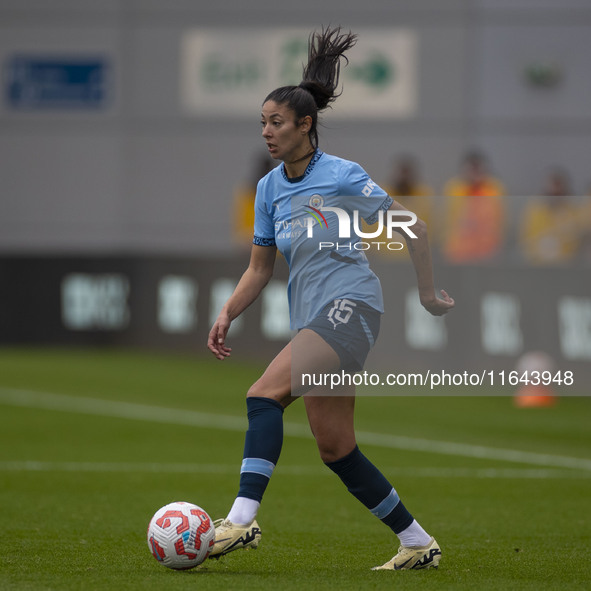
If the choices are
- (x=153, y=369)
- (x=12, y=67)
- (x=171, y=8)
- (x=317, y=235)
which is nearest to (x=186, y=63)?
(x=171, y=8)

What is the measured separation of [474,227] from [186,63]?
9743 millimetres

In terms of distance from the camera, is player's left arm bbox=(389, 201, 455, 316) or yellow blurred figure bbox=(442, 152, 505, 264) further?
yellow blurred figure bbox=(442, 152, 505, 264)

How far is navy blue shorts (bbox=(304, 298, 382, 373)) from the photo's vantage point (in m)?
5.91

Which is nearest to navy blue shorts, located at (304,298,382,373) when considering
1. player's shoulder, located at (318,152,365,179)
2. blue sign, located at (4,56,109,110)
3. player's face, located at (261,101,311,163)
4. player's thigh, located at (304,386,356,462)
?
player's thigh, located at (304,386,356,462)

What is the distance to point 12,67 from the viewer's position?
82.9 feet

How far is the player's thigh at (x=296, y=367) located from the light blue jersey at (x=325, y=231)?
175mm

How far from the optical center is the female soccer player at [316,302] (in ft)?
19.2

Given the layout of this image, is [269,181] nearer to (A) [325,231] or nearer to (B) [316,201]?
(B) [316,201]

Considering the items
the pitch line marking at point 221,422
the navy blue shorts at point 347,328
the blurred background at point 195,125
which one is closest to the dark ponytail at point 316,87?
the navy blue shorts at point 347,328

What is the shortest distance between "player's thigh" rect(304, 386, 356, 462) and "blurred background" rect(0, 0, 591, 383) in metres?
14.4

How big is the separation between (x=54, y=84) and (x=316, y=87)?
19919 millimetres

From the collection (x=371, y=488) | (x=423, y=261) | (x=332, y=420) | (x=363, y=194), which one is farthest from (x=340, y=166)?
(x=371, y=488)

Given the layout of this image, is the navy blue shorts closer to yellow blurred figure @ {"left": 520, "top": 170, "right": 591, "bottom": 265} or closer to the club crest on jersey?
the club crest on jersey

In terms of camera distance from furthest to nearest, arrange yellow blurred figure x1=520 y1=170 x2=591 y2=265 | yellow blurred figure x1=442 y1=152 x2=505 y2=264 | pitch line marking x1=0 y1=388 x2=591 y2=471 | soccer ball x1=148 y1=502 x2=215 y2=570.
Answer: yellow blurred figure x1=442 y1=152 x2=505 y2=264 < yellow blurred figure x1=520 y1=170 x2=591 y2=265 < pitch line marking x1=0 y1=388 x2=591 y2=471 < soccer ball x1=148 y1=502 x2=215 y2=570
